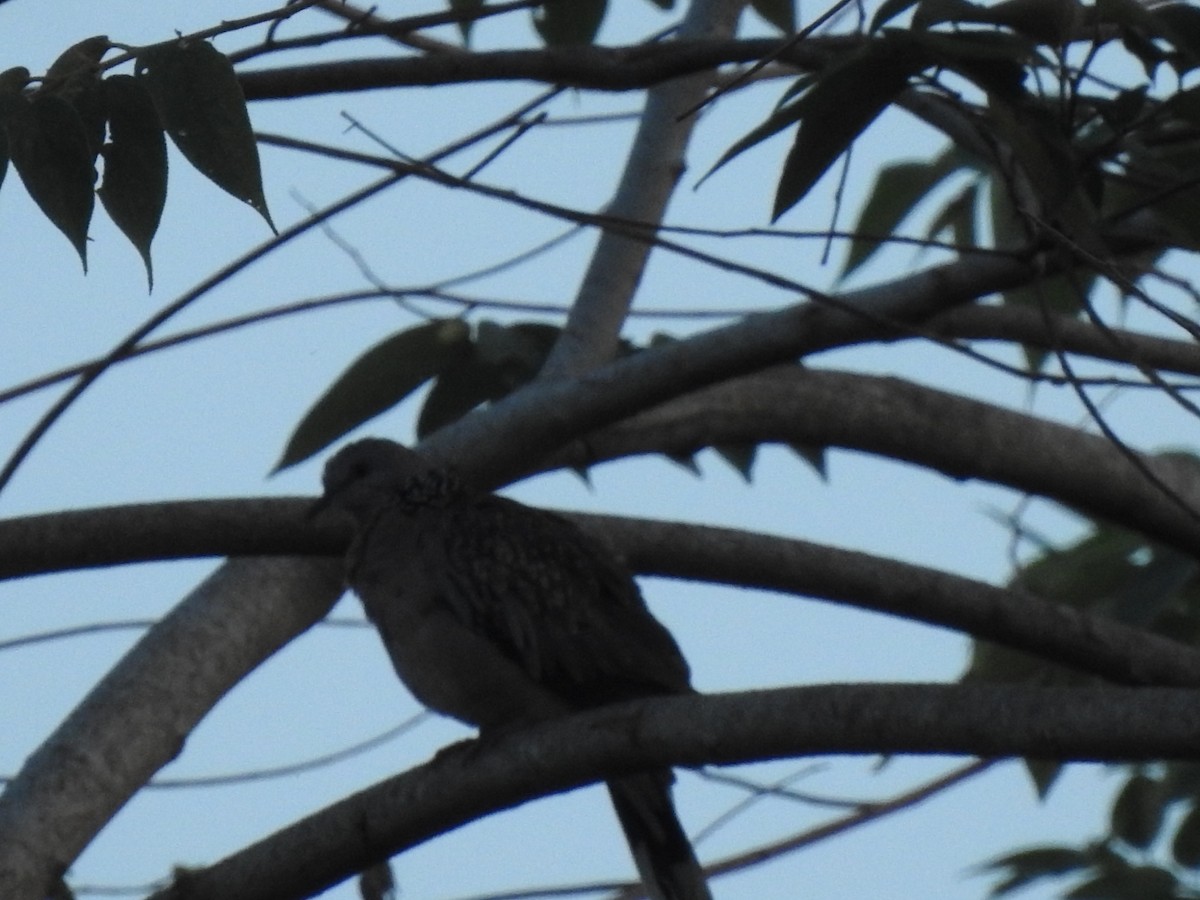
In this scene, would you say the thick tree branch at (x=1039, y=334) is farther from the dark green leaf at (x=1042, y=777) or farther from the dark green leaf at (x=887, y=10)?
the dark green leaf at (x=887, y=10)

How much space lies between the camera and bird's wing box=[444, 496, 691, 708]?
396cm

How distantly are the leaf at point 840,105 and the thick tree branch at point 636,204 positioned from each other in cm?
156

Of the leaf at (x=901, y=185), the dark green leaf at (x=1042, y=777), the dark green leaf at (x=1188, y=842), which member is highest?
the leaf at (x=901, y=185)

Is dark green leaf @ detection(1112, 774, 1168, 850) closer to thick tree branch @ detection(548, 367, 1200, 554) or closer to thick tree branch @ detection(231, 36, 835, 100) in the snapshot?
thick tree branch @ detection(548, 367, 1200, 554)

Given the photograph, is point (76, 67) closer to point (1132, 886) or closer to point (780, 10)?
point (1132, 886)

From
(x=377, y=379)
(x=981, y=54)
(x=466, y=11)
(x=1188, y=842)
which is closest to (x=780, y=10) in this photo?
(x=377, y=379)

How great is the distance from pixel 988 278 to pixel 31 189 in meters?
1.74

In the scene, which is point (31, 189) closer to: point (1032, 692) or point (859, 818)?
point (1032, 692)

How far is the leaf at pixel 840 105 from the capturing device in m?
2.55

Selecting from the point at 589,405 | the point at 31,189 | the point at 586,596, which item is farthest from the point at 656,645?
the point at 31,189

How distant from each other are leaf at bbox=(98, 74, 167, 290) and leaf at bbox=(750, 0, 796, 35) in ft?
8.30

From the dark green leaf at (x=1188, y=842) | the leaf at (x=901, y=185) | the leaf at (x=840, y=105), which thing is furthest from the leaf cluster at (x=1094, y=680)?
the leaf at (x=840, y=105)

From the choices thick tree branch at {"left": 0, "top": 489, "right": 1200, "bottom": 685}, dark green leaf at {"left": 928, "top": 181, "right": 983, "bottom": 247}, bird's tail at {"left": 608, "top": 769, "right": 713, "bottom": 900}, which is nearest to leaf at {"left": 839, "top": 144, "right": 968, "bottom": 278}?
dark green leaf at {"left": 928, "top": 181, "right": 983, "bottom": 247}

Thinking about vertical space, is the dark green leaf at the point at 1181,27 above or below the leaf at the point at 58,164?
below
